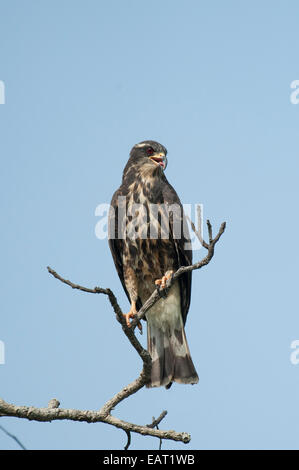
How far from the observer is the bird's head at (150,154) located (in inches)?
296

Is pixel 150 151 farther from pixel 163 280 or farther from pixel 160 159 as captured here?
pixel 163 280

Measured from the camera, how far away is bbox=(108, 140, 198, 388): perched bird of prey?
701 centimetres

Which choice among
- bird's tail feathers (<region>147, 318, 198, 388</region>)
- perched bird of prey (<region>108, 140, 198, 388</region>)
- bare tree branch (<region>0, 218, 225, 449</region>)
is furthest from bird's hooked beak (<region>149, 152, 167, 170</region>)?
bare tree branch (<region>0, 218, 225, 449</region>)

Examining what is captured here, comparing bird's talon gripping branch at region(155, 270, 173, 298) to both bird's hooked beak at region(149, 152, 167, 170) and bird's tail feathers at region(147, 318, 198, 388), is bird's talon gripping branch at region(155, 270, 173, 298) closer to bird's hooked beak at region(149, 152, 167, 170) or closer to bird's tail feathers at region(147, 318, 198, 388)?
bird's tail feathers at region(147, 318, 198, 388)

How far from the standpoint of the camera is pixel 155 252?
7.03 meters

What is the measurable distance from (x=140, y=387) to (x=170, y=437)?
19.3 inches

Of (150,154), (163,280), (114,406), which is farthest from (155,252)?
(114,406)

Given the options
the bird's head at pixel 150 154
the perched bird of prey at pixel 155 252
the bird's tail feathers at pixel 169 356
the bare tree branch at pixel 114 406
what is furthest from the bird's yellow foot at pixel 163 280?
the bare tree branch at pixel 114 406

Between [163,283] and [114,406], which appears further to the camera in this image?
[163,283]

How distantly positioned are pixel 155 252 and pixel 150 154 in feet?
4.17

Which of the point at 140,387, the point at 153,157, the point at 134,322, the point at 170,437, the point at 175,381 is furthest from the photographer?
the point at 153,157

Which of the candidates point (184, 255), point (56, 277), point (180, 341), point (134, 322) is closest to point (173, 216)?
point (184, 255)
